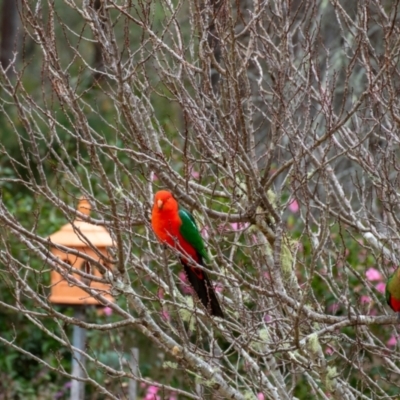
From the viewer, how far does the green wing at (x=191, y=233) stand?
4.38m

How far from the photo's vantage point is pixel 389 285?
4539 millimetres

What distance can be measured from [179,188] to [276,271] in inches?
21.3

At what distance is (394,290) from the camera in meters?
4.53

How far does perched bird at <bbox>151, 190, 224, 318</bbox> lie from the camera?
4262 millimetres

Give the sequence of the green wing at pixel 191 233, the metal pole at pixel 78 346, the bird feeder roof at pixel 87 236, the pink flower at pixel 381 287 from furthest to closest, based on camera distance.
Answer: the pink flower at pixel 381 287 < the metal pole at pixel 78 346 < the bird feeder roof at pixel 87 236 < the green wing at pixel 191 233

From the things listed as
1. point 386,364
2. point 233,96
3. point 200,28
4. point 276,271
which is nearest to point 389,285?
point 386,364

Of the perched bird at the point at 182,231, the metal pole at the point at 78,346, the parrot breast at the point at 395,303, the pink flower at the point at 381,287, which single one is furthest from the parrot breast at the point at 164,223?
the pink flower at the point at 381,287

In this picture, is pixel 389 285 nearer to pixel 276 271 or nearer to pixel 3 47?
pixel 276 271

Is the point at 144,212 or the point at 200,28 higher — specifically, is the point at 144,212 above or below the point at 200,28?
below

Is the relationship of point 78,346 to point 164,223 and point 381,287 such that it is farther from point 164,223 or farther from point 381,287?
point 381,287

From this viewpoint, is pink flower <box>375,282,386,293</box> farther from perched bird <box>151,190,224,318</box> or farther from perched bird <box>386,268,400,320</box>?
perched bird <box>151,190,224,318</box>

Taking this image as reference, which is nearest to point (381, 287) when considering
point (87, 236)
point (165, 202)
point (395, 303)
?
point (395, 303)

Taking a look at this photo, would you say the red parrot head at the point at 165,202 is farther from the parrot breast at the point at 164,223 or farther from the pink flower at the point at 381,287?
the pink flower at the point at 381,287

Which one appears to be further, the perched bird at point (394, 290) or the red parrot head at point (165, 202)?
the perched bird at point (394, 290)
